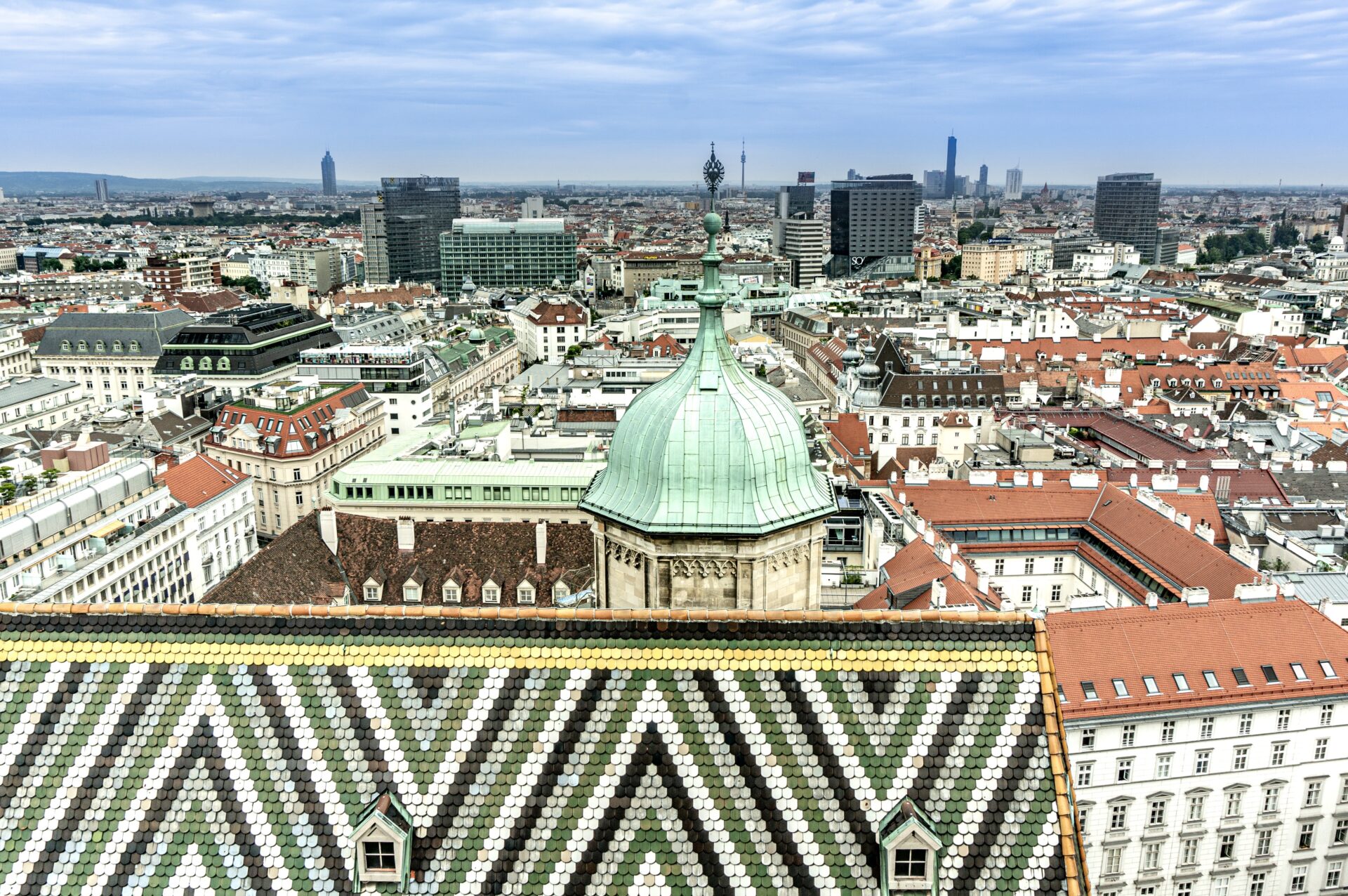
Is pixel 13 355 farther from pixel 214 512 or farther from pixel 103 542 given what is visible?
pixel 103 542

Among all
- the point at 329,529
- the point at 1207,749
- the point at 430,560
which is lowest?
the point at 1207,749

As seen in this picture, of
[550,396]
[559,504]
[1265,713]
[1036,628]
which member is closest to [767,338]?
[550,396]

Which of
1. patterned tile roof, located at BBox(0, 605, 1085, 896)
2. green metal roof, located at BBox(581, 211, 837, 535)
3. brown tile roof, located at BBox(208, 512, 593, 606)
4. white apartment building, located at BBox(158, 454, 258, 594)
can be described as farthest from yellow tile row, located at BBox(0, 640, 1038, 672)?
white apartment building, located at BBox(158, 454, 258, 594)

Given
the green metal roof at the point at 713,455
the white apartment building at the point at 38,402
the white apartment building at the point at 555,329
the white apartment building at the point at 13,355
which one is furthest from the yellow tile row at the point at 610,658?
the white apartment building at the point at 555,329

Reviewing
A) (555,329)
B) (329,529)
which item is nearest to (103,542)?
(329,529)

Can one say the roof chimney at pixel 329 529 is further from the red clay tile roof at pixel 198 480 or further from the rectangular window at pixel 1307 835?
the rectangular window at pixel 1307 835

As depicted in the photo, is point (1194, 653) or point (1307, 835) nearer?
point (1194, 653)

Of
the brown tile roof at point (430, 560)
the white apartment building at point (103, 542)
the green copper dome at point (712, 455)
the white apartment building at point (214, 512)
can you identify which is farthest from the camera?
the white apartment building at point (214, 512)

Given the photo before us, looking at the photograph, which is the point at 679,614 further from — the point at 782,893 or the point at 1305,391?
the point at 1305,391
